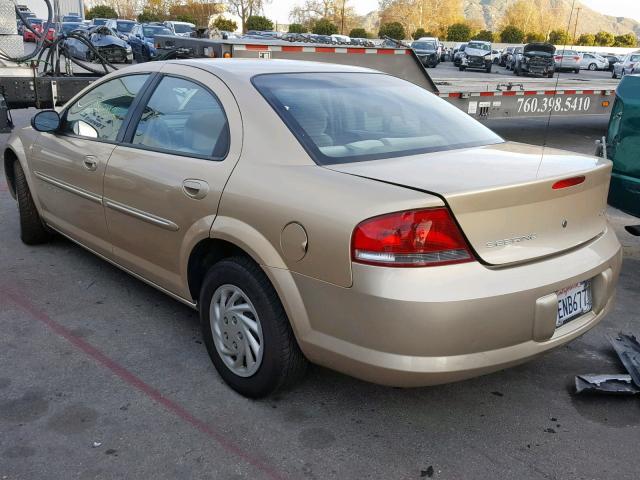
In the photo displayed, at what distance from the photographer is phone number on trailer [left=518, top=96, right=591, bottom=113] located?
9922 millimetres

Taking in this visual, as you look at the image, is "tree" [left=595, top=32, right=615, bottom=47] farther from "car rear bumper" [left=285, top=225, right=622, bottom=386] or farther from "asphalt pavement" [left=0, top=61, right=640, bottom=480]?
Answer: "car rear bumper" [left=285, top=225, right=622, bottom=386]

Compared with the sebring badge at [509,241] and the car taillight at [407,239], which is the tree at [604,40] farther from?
the car taillight at [407,239]

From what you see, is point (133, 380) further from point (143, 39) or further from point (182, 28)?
point (182, 28)

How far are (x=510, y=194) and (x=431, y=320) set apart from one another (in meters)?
0.62

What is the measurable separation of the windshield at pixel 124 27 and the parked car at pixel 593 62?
3007 cm

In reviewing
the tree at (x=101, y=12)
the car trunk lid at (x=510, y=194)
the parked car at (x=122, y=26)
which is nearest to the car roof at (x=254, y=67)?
the car trunk lid at (x=510, y=194)

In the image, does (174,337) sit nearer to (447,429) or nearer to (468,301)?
(447,429)

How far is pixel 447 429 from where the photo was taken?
9.57 ft

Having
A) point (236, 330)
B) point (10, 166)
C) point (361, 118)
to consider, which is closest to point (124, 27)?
point (10, 166)

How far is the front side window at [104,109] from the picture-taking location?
3945 mm

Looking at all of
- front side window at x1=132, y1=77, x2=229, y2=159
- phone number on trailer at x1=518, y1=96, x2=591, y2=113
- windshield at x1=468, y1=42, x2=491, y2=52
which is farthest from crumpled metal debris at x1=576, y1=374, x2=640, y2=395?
windshield at x1=468, y1=42, x2=491, y2=52

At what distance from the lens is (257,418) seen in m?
2.96

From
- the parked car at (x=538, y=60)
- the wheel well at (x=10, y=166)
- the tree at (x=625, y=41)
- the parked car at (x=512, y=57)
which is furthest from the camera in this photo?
the tree at (x=625, y=41)

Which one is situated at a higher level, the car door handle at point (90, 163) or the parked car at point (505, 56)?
the car door handle at point (90, 163)
